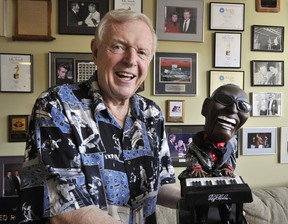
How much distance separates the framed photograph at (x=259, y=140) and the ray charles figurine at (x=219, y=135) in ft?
4.44

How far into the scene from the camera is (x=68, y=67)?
2.29 metres

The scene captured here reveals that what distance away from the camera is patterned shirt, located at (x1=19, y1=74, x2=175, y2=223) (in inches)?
38.7

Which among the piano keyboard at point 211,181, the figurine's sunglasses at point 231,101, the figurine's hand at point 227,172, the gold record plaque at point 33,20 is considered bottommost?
the piano keyboard at point 211,181

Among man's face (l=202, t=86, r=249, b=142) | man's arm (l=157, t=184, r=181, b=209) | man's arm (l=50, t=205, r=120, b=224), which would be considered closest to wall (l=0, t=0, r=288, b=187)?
man's arm (l=157, t=184, r=181, b=209)

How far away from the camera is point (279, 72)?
8.38 feet

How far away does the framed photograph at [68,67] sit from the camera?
→ 2268 millimetres

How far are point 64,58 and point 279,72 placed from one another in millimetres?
1518

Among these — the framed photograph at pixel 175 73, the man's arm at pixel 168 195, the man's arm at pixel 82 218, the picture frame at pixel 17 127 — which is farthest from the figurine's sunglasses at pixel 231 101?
the picture frame at pixel 17 127

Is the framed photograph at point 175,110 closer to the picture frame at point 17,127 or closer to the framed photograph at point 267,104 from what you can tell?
the framed photograph at point 267,104

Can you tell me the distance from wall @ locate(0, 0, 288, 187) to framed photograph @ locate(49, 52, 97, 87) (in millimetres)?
37

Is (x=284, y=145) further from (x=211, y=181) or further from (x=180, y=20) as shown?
(x=211, y=181)

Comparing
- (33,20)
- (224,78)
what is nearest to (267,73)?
(224,78)

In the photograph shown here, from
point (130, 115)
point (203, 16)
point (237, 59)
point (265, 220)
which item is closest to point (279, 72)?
point (237, 59)

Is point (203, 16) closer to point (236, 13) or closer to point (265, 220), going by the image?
point (236, 13)
